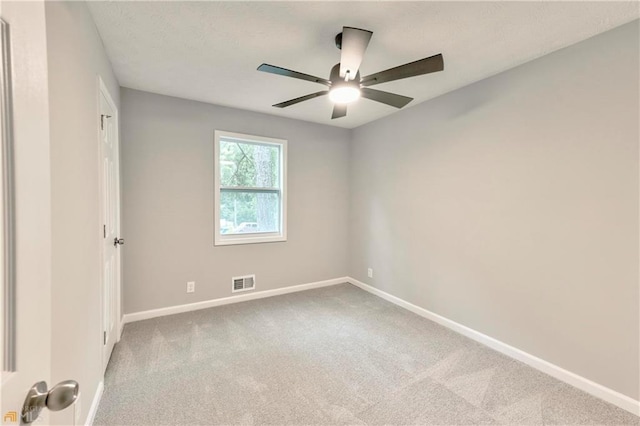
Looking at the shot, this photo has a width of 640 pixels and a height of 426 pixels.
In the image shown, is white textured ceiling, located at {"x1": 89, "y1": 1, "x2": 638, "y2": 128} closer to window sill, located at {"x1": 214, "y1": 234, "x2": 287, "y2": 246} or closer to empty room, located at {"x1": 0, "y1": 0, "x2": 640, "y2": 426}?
empty room, located at {"x1": 0, "y1": 0, "x2": 640, "y2": 426}

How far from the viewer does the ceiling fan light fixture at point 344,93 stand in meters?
1.97

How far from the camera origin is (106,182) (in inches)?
85.2

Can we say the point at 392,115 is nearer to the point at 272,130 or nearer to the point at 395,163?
the point at 395,163

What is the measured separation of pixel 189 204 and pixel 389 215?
246 cm

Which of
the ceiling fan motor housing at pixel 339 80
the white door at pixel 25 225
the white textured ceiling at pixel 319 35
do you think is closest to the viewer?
the white door at pixel 25 225

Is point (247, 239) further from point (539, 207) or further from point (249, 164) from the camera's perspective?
point (539, 207)

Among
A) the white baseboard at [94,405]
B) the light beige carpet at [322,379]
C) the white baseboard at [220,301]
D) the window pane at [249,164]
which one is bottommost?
the light beige carpet at [322,379]

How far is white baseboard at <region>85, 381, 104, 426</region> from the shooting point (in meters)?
1.64

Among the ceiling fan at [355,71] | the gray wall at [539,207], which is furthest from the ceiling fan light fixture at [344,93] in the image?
the gray wall at [539,207]

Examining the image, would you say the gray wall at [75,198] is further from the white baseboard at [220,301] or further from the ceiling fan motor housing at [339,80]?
the ceiling fan motor housing at [339,80]

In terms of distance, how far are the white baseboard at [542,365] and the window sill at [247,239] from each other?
6.09 feet

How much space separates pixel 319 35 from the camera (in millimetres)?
1968

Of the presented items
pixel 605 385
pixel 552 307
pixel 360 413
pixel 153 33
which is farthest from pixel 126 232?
pixel 605 385

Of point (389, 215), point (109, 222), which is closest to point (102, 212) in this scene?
point (109, 222)
